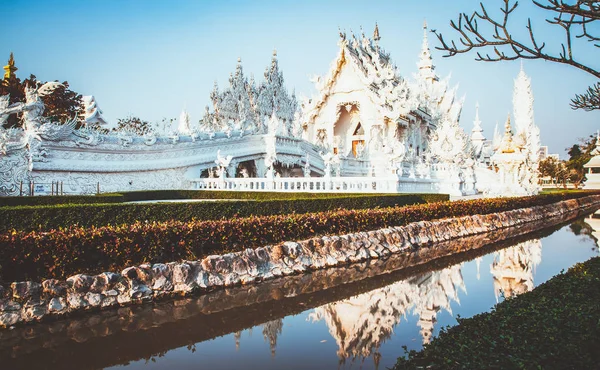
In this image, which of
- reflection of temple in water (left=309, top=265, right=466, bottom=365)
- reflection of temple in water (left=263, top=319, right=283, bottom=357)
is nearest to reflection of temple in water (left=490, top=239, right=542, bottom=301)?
reflection of temple in water (left=309, top=265, right=466, bottom=365)

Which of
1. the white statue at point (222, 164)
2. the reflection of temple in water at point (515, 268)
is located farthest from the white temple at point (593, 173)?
the reflection of temple in water at point (515, 268)

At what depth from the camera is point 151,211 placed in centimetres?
1015

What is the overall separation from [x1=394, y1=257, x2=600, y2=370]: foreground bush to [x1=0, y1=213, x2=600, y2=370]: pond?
109 cm

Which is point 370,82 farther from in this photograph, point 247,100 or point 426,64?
point 426,64

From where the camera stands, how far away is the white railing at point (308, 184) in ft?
58.2

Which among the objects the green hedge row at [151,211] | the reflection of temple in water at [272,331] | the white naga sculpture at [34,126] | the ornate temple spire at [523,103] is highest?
the ornate temple spire at [523,103]

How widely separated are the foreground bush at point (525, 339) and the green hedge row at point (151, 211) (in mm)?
6758

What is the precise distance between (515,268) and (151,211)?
7135mm

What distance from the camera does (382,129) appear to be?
3375 centimetres

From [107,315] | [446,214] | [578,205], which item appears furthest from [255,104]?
[107,315]

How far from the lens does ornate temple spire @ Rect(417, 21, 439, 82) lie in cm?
5141

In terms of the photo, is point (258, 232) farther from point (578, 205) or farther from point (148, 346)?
point (578, 205)

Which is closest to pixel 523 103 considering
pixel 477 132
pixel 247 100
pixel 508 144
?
pixel 477 132

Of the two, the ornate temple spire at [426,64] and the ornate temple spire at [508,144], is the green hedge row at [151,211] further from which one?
the ornate temple spire at [426,64]
